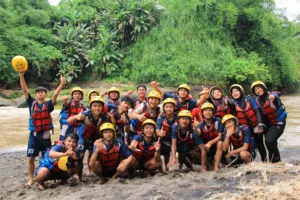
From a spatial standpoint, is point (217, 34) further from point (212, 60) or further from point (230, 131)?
point (230, 131)

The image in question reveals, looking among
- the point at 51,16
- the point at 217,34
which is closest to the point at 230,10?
the point at 217,34

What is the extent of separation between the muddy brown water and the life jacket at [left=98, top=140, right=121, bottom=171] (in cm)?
536

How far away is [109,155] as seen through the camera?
4.99 metres

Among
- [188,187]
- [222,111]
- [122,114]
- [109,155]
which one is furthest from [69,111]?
[222,111]

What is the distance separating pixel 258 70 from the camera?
901 inches

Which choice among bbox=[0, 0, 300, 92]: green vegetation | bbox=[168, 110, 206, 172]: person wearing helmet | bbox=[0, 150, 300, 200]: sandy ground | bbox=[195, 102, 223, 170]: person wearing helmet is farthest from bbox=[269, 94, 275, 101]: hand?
bbox=[0, 0, 300, 92]: green vegetation

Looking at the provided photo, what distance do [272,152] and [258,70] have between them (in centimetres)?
1841

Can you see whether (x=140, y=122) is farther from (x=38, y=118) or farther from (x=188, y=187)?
(x=188, y=187)

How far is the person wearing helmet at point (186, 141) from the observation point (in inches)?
211

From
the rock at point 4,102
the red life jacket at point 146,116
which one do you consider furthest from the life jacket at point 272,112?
the rock at point 4,102

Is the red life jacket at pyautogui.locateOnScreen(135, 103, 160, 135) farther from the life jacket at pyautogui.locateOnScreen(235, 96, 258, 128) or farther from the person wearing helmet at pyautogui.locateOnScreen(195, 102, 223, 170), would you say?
the life jacket at pyautogui.locateOnScreen(235, 96, 258, 128)

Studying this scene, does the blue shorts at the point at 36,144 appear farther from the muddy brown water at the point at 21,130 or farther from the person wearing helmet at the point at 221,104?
the muddy brown water at the point at 21,130

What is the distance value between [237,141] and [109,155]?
7.45 ft

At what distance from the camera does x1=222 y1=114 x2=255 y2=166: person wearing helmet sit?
537 cm
